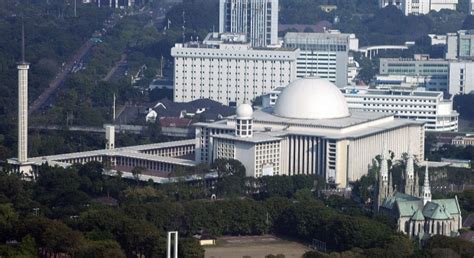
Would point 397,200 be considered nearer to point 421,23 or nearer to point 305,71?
point 305,71

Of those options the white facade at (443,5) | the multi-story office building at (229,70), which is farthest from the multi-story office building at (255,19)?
the white facade at (443,5)

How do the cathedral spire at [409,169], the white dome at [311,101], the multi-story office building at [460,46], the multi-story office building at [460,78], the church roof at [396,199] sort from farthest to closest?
1. the multi-story office building at [460,46]
2. the multi-story office building at [460,78]
3. the white dome at [311,101]
4. the cathedral spire at [409,169]
5. the church roof at [396,199]

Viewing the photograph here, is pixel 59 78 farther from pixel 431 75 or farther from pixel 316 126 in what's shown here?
pixel 316 126

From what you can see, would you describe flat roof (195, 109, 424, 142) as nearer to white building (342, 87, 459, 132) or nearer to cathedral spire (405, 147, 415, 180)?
cathedral spire (405, 147, 415, 180)

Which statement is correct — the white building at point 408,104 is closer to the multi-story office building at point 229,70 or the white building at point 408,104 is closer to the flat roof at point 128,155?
the multi-story office building at point 229,70

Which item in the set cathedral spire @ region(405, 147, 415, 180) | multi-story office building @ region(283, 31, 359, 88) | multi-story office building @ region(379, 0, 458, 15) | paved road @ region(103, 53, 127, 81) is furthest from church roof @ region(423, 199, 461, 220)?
multi-story office building @ region(379, 0, 458, 15)

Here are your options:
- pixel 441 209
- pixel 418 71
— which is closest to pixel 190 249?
pixel 441 209

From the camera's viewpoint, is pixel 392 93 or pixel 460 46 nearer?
pixel 392 93
